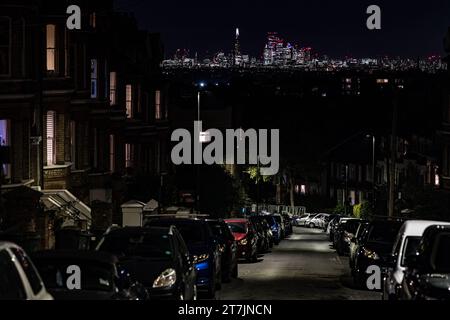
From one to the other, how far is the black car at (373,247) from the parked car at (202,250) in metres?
3.53

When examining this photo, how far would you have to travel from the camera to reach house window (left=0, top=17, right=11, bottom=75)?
3356 cm

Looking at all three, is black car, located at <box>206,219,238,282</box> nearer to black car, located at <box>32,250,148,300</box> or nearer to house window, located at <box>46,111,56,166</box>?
house window, located at <box>46,111,56,166</box>

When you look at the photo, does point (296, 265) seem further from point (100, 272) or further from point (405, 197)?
point (405, 197)

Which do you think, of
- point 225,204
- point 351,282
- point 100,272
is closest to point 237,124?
point 225,204

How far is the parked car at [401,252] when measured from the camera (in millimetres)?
17531

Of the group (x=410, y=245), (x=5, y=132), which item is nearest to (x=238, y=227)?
(x=5, y=132)

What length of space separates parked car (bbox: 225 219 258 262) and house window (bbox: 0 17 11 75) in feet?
29.3

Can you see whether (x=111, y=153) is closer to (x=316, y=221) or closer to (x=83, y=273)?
(x=83, y=273)

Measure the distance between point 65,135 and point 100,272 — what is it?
2428cm

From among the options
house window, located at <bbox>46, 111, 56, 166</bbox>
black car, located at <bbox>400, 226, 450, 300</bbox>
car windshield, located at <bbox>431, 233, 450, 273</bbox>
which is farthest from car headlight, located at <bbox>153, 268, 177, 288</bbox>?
house window, located at <bbox>46, 111, 56, 166</bbox>

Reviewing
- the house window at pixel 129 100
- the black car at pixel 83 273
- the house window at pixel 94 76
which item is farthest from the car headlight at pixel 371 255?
the house window at pixel 129 100

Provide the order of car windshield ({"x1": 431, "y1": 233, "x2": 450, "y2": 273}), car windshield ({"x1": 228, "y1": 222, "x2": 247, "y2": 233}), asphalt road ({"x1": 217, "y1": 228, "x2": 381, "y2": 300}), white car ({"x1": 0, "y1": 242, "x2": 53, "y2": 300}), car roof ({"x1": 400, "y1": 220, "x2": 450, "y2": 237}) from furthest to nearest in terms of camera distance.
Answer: car windshield ({"x1": 228, "y1": 222, "x2": 247, "y2": 233}) < asphalt road ({"x1": 217, "y1": 228, "x2": 381, "y2": 300}) < car roof ({"x1": 400, "y1": 220, "x2": 450, "y2": 237}) < car windshield ({"x1": 431, "y1": 233, "x2": 450, "y2": 273}) < white car ({"x1": 0, "y1": 242, "x2": 53, "y2": 300})

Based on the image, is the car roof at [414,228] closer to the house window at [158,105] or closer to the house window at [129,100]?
the house window at [129,100]

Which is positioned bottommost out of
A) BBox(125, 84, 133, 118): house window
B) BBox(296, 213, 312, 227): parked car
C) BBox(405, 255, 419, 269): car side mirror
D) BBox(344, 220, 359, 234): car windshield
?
BBox(296, 213, 312, 227): parked car
